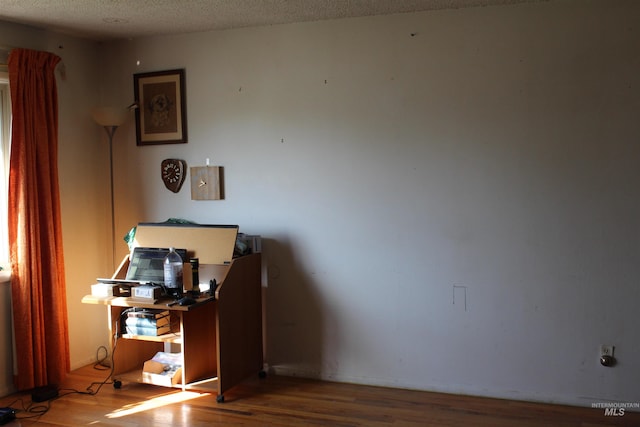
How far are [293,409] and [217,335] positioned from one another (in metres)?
0.61

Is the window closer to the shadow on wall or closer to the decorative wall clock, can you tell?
the decorative wall clock

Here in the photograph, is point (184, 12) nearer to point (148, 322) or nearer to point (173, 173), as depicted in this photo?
point (173, 173)

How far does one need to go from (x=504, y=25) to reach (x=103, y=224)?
311 cm

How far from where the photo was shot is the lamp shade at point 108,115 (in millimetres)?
4121

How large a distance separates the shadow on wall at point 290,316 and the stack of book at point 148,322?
2.29 feet

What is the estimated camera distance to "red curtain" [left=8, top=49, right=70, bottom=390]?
3680 millimetres

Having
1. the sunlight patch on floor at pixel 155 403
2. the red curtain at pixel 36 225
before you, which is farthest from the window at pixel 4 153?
the sunlight patch on floor at pixel 155 403

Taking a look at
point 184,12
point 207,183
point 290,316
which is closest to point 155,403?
point 290,316

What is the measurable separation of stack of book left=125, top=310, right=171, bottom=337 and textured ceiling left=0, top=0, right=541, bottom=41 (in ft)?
6.00

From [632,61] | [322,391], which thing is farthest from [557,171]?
[322,391]

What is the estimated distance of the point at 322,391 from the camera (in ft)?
12.2

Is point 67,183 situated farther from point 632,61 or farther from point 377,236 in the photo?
point 632,61

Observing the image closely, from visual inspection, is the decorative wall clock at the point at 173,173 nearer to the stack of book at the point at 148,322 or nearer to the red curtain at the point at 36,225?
the red curtain at the point at 36,225

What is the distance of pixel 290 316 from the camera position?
13.2 ft
